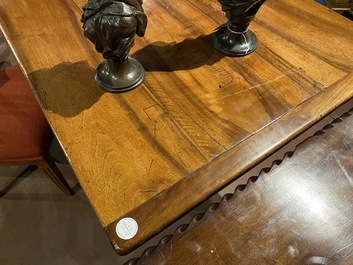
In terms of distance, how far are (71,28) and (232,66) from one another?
1.77ft

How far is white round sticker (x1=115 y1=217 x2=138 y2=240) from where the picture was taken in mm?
572

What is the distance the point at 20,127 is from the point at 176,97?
633 millimetres

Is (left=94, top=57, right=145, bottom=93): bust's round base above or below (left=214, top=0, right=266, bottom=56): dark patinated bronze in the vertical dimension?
below

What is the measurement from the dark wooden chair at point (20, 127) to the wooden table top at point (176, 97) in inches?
11.1

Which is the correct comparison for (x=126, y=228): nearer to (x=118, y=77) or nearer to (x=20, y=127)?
(x=118, y=77)

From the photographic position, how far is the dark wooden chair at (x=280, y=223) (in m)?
0.71

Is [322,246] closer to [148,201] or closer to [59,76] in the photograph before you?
[148,201]

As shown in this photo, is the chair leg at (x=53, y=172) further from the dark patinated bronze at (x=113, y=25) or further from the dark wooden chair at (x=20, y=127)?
the dark patinated bronze at (x=113, y=25)

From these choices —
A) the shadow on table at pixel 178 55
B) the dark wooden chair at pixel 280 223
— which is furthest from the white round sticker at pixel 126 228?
the shadow on table at pixel 178 55

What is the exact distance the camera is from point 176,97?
0.78m

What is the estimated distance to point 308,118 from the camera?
0.74 m

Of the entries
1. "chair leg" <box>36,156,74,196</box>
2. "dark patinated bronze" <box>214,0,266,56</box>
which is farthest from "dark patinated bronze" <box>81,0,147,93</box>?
"chair leg" <box>36,156,74,196</box>

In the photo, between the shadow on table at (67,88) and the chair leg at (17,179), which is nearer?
the shadow on table at (67,88)

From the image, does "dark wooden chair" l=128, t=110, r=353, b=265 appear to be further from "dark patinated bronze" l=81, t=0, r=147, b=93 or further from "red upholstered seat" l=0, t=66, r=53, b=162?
"red upholstered seat" l=0, t=66, r=53, b=162
